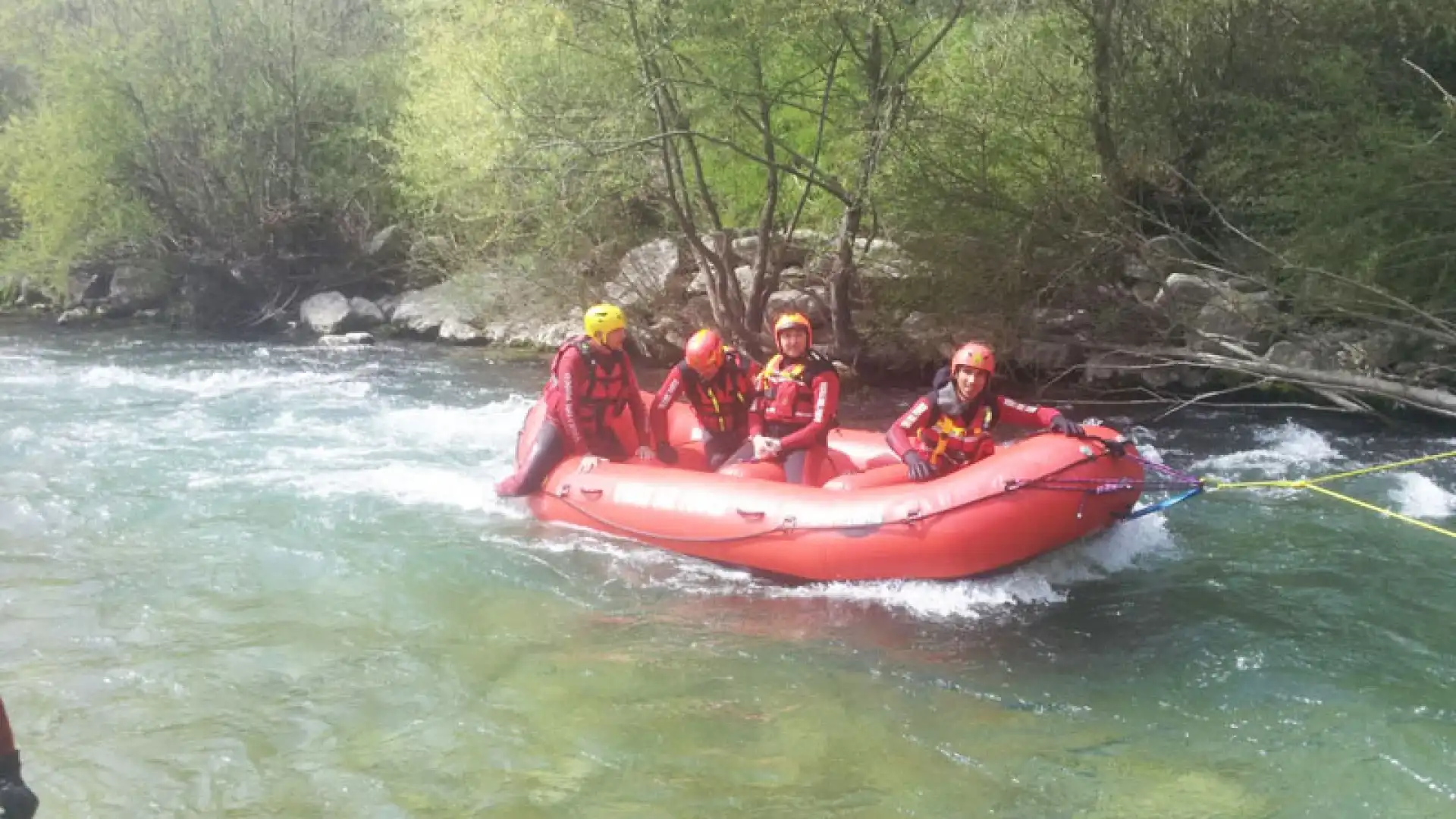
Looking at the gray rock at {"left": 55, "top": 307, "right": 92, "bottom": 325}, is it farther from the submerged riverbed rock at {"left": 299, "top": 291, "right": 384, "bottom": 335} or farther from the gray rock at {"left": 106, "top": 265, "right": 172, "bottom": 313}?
the submerged riverbed rock at {"left": 299, "top": 291, "right": 384, "bottom": 335}

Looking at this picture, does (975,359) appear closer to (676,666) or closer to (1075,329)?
(676,666)

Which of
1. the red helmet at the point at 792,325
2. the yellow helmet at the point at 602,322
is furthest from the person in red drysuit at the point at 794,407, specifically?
the yellow helmet at the point at 602,322

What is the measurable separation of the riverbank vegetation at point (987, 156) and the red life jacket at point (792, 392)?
3.17 m

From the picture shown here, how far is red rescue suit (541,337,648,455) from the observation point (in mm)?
6836

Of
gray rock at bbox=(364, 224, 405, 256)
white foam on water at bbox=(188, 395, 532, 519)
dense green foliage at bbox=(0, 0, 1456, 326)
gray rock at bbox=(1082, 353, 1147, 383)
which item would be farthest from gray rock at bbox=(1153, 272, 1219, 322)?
gray rock at bbox=(364, 224, 405, 256)

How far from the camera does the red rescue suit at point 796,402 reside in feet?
21.1

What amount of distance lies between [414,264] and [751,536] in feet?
41.3

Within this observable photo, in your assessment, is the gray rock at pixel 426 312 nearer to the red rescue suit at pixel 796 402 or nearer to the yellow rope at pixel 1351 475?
the red rescue suit at pixel 796 402

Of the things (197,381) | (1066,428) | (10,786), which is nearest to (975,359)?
(1066,428)

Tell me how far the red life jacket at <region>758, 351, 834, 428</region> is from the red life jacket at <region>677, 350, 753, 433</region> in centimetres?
35

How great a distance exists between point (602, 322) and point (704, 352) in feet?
2.19

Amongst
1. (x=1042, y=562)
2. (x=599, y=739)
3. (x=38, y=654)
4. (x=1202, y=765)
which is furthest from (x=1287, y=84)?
(x=38, y=654)

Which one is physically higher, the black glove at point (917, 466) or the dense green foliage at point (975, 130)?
the dense green foliage at point (975, 130)

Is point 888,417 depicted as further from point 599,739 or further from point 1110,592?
point 599,739
